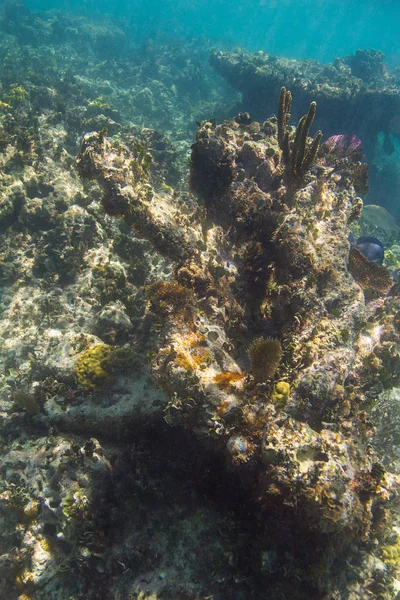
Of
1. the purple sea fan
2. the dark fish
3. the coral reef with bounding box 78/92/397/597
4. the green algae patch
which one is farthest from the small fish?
the green algae patch

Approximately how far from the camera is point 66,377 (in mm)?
5945

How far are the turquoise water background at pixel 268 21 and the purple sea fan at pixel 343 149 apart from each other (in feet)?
124

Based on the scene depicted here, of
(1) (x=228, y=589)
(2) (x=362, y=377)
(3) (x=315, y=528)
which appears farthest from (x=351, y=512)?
(2) (x=362, y=377)

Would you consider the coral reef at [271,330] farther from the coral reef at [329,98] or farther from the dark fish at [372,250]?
the coral reef at [329,98]

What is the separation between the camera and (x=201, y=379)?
420 centimetres

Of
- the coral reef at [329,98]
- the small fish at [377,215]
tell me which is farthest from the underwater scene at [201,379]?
the coral reef at [329,98]

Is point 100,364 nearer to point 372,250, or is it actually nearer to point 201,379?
point 201,379

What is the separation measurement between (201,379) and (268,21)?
126691 mm

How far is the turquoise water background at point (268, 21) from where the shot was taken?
4747cm

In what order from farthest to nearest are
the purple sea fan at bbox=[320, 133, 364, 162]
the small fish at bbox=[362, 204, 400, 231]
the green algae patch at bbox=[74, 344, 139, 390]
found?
the small fish at bbox=[362, 204, 400, 231] < the purple sea fan at bbox=[320, 133, 364, 162] < the green algae patch at bbox=[74, 344, 139, 390]

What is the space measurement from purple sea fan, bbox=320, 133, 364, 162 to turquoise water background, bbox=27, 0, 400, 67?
37938mm

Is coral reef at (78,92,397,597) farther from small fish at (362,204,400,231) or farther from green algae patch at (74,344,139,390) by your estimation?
small fish at (362,204,400,231)

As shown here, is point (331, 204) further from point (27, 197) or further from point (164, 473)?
point (27, 197)

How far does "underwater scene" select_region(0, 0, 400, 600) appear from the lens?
3889 mm
